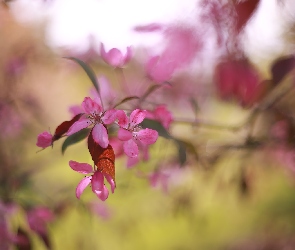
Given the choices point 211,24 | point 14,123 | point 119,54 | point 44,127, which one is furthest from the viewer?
point 44,127

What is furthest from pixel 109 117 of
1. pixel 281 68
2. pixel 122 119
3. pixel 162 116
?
pixel 281 68

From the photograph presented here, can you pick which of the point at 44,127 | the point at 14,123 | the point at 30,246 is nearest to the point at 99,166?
the point at 30,246

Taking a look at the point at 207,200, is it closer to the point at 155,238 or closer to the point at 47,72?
the point at 155,238

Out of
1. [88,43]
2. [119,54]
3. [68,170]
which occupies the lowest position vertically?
[68,170]

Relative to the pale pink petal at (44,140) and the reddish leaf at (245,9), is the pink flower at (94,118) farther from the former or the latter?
the reddish leaf at (245,9)

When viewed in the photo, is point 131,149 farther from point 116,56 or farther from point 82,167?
point 116,56

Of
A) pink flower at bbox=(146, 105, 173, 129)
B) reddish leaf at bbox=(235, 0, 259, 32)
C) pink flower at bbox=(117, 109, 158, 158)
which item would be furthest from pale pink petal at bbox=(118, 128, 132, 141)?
reddish leaf at bbox=(235, 0, 259, 32)

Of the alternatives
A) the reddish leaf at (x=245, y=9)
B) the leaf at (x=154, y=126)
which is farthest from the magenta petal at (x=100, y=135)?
the reddish leaf at (x=245, y=9)
